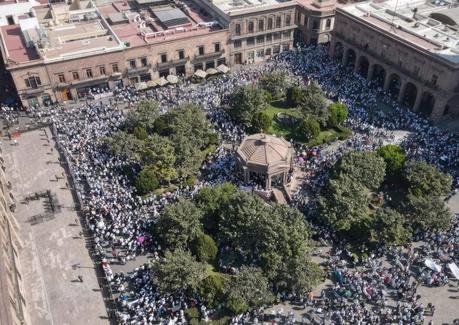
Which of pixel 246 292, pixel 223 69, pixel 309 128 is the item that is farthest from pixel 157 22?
pixel 246 292

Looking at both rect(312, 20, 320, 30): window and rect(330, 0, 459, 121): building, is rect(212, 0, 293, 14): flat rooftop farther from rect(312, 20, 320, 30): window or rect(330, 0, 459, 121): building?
rect(330, 0, 459, 121): building

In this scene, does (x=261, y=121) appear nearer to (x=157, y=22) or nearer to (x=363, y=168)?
(x=363, y=168)

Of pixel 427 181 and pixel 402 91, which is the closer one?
pixel 427 181

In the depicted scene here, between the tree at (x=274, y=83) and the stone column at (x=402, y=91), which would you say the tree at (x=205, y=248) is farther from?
the stone column at (x=402, y=91)

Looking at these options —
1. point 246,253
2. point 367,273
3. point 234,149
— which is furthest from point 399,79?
point 246,253

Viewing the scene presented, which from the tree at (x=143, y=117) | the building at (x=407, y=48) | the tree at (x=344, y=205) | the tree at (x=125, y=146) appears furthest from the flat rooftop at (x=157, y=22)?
the tree at (x=344, y=205)
